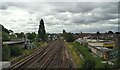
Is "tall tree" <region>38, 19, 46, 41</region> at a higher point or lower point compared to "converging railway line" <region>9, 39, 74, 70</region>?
higher

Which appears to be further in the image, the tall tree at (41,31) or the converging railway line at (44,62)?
the tall tree at (41,31)

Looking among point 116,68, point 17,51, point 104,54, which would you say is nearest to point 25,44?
point 17,51

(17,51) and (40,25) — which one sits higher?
(40,25)

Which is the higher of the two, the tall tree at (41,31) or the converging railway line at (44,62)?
the tall tree at (41,31)

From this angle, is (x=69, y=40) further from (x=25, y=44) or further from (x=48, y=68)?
(x=48, y=68)

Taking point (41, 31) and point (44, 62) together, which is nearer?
point (44, 62)

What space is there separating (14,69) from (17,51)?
17058mm

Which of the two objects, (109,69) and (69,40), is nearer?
(109,69)

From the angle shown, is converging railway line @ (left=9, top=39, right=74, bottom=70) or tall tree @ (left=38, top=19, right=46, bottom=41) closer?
converging railway line @ (left=9, top=39, right=74, bottom=70)

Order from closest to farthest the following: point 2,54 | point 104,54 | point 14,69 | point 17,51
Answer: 1. point 14,69
2. point 2,54
3. point 104,54
4. point 17,51

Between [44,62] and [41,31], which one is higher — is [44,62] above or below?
below

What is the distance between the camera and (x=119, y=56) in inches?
1099

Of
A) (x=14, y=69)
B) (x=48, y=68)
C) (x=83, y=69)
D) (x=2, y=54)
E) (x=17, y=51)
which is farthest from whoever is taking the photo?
(x=17, y=51)

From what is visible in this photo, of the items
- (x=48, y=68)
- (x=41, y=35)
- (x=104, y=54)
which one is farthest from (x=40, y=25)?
Result: (x=48, y=68)
